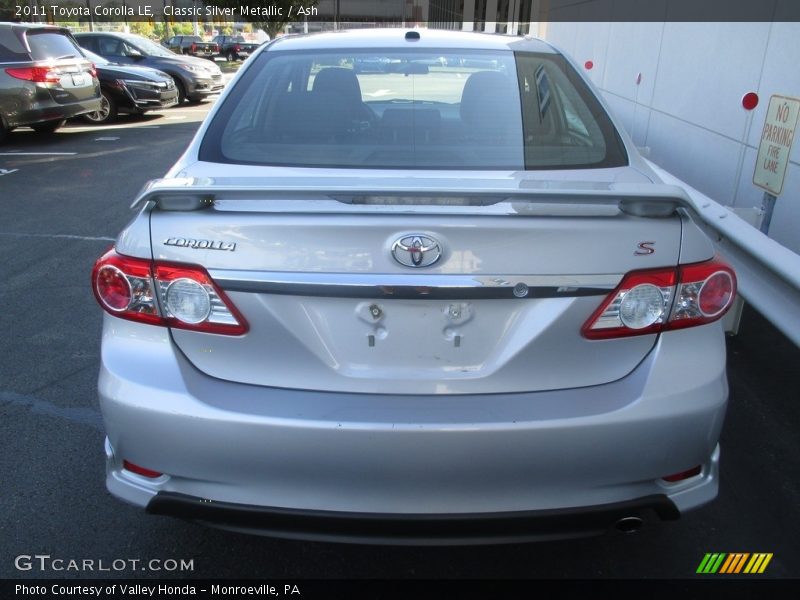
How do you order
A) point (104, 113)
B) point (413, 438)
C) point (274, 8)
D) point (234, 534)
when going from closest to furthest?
point (413, 438) → point (234, 534) → point (104, 113) → point (274, 8)

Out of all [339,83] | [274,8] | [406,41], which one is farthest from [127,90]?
[274,8]

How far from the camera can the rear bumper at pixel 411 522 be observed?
78.8 inches

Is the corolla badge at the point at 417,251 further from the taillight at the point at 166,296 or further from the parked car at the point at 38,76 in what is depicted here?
the parked car at the point at 38,76

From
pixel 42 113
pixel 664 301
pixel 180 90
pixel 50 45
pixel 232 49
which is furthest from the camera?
pixel 232 49

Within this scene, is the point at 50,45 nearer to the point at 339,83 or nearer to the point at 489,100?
the point at 339,83

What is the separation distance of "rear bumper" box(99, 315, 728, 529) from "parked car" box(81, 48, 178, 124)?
13.4m

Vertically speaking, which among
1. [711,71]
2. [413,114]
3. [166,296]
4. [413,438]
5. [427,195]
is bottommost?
[413,438]

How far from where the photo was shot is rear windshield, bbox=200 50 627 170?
2621 mm

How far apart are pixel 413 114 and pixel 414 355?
1264mm

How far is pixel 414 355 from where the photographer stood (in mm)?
2018

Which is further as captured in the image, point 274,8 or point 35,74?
point 274,8

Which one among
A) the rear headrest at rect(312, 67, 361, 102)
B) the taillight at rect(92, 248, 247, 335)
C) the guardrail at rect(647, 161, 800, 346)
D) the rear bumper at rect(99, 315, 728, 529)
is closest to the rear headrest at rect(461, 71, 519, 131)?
the rear headrest at rect(312, 67, 361, 102)

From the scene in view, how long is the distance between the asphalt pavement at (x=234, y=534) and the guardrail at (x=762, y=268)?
0.59 m

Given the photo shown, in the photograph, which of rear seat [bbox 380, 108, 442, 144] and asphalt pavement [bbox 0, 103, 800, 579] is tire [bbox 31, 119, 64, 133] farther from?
rear seat [bbox 380, 108, 442, 144]
